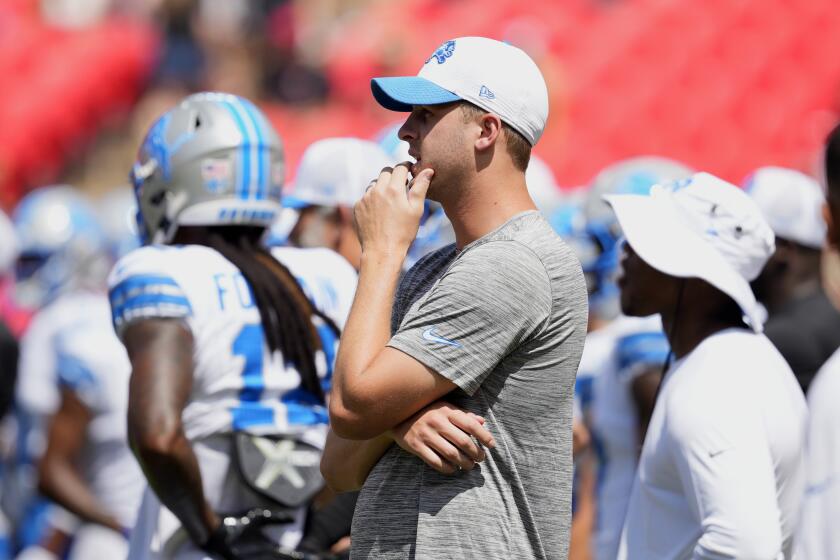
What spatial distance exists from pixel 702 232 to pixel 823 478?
1160mm

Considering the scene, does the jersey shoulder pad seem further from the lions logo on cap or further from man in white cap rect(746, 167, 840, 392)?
man in white cap rect(746, 167, 840, 392)

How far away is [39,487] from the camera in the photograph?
537 cm

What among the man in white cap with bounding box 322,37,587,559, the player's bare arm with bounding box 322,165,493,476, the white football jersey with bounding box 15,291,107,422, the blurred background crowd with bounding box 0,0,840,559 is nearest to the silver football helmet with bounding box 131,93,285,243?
the man in white cap with bounding box 322,37,587,559

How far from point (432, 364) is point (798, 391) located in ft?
3.74

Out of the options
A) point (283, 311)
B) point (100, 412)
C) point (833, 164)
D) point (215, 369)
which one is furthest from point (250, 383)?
point (100, 412)

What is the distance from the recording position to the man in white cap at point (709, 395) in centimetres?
291

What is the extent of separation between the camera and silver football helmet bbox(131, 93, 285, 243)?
3.77 m

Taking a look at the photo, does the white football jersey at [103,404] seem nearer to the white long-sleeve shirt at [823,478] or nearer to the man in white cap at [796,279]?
the man in white cap at [796,279]

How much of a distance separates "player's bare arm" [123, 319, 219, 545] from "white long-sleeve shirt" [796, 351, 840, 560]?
1571 millimetres

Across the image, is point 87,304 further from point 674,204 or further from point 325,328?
point 674,204

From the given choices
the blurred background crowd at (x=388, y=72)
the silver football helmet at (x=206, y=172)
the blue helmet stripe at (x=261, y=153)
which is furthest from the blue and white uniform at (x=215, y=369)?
the blurred background crowd at (x=388, y=72)

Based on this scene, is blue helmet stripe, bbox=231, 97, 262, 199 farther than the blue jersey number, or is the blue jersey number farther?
blue helmet stripe, bbox=231, 97, 262, 199

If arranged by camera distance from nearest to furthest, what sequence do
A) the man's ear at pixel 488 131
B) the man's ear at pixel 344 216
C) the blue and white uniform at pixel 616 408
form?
the man's ear at pixel 488 131, the blue and white uniform at pixel 616 408, the man's ear at pixel 344 216

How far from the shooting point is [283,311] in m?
3.59
